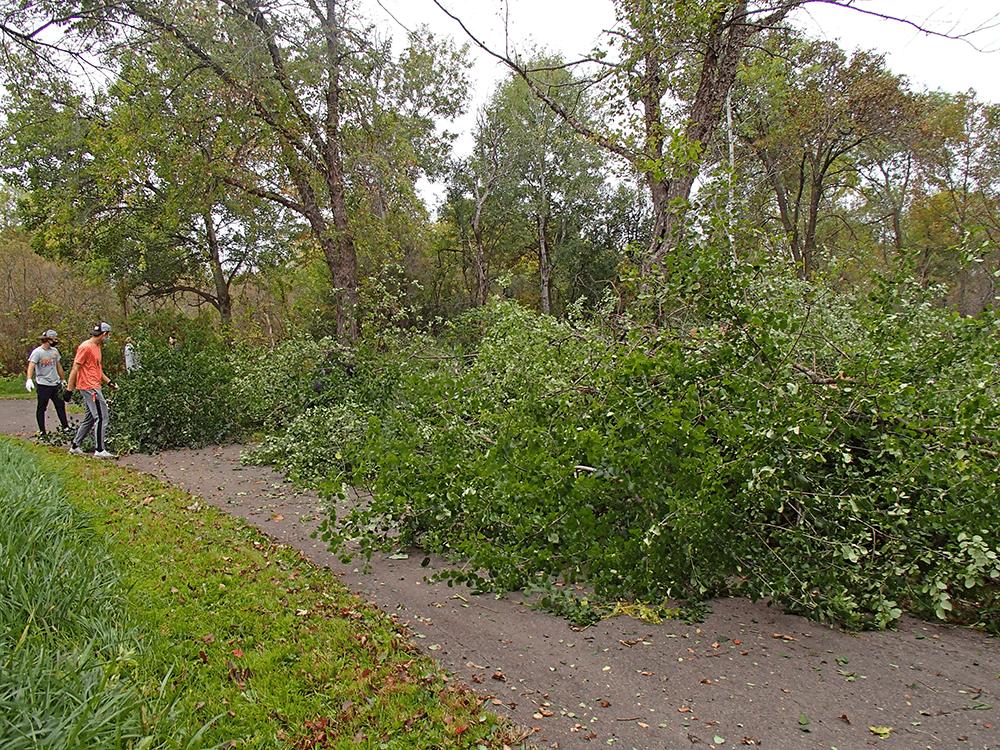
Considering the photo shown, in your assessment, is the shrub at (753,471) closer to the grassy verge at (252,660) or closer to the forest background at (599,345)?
the forest background at (599,345)

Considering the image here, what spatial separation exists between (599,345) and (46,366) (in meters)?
8.92

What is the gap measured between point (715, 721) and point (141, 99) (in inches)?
411

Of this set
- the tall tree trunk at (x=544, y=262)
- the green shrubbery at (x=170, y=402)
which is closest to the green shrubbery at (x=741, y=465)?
the green shrubbery at (x=170, y=402)

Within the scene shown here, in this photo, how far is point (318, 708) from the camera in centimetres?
257

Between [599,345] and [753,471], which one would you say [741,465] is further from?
[599,345]

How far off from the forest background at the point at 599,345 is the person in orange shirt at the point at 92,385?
0.57 metres

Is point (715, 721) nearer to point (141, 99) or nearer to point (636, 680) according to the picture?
point (636, 680)

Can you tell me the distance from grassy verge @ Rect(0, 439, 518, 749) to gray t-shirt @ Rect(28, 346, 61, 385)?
19.9 feet

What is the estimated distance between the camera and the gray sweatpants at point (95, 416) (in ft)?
26.5

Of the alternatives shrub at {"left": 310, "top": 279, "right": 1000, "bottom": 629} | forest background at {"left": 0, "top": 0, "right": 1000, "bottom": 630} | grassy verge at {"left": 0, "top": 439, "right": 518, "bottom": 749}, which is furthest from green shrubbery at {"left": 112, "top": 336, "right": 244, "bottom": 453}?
shrub at {"left": 310, "top": 279, "right": 1000, "bottom": 629}

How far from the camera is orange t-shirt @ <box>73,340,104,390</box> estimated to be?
8031 mm

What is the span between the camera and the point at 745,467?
10.8 ft

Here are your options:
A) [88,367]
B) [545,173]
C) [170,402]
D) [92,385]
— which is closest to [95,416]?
[92,385]

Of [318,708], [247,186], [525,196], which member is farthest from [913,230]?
[318,708]
